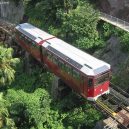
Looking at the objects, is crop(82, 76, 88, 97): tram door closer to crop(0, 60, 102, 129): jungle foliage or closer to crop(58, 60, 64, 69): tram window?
crop(0, 60, 102, 129): jungle foliage

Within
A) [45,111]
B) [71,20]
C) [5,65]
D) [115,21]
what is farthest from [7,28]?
[45,111]

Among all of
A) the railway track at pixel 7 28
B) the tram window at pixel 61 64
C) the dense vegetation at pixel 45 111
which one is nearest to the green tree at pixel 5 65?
the dense vegetation at pixel 45 111

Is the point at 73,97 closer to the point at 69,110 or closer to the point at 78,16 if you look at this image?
the point at 69,110

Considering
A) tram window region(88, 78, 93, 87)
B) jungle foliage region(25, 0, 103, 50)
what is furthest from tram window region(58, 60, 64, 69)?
jungle foliage region(25, 0, 103, 50)

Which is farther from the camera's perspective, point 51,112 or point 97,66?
point 51,112

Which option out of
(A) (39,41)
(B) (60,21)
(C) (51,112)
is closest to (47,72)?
(A) (39,41)

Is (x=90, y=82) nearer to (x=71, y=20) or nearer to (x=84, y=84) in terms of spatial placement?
(x=84, y=84)

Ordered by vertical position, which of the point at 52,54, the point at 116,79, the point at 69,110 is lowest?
the point at 69,110
